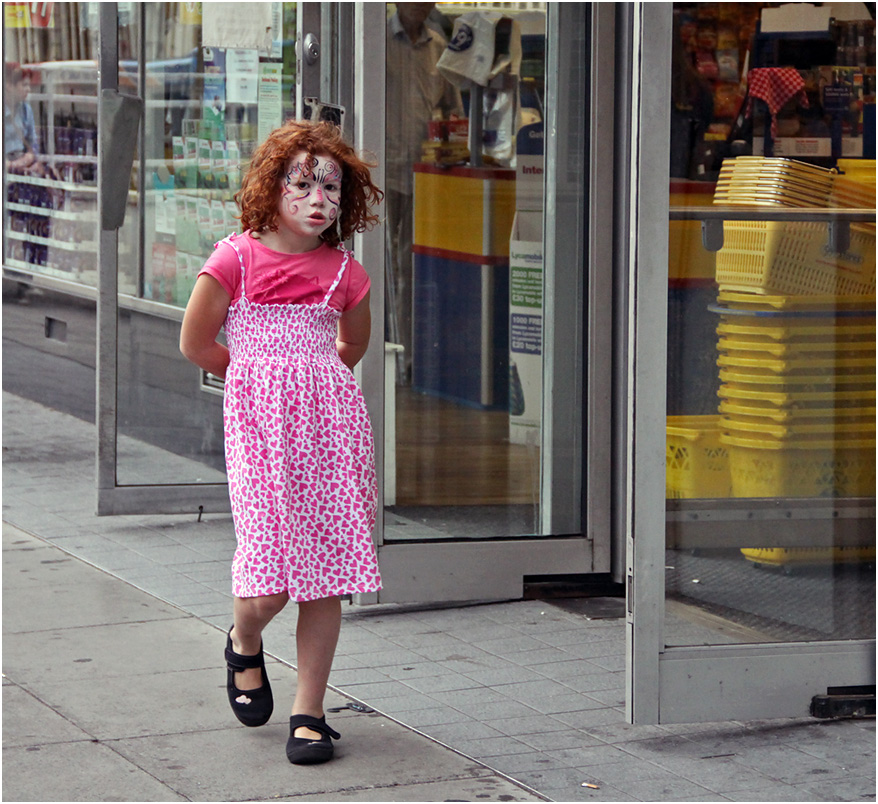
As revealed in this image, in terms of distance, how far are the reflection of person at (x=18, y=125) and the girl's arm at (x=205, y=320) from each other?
22.3ft

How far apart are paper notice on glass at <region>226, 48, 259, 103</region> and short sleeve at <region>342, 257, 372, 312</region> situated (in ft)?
9.98

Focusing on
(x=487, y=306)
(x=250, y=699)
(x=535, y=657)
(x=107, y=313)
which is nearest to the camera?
(x=250, y=699)

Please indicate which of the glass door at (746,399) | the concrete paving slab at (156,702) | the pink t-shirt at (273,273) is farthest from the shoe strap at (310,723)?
the pink t-shirt at (273,273)

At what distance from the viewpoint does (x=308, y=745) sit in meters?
4.01

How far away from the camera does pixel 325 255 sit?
4.09 metres

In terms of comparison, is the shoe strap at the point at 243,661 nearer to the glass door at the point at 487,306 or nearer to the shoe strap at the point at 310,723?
the shoe strap at the point at 310,723

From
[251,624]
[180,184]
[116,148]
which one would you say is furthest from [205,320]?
[180,184]

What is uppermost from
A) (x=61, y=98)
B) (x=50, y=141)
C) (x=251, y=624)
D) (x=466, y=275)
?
(x=61, y=98)

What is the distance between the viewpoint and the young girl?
157 inches

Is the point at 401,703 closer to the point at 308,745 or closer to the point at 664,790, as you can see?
the point at 308,745

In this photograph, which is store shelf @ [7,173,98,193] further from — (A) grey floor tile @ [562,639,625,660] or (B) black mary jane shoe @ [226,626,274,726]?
(B) black mary jane shoe @ [226,626,274,726]

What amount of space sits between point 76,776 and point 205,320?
1.17m

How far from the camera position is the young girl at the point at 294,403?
399 centimetres

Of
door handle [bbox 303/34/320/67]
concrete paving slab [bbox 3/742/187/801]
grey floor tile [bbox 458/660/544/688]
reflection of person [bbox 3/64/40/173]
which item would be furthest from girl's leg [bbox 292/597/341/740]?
reflection of person [bbox 3/64/40/173]
